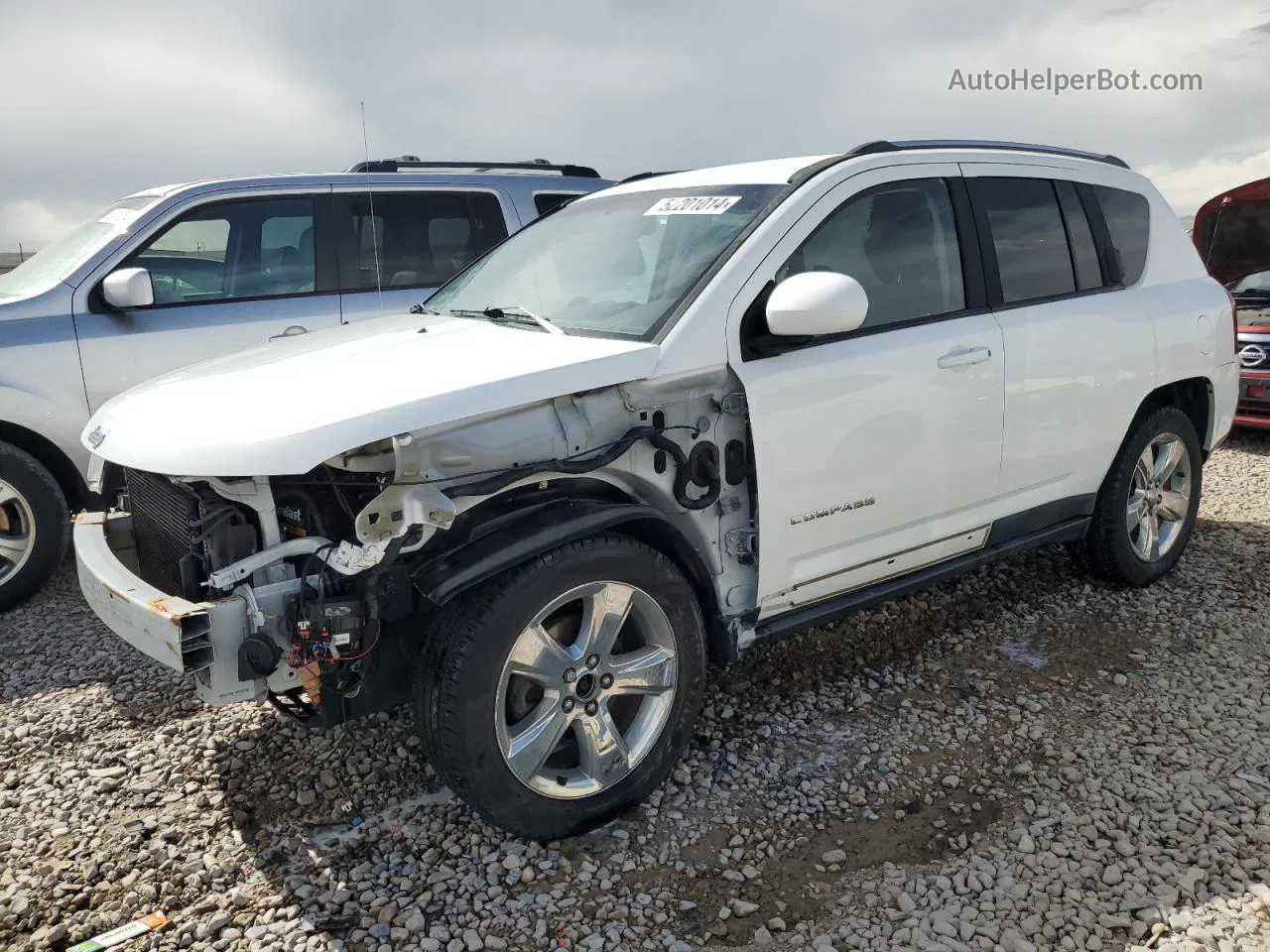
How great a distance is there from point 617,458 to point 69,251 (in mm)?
3914

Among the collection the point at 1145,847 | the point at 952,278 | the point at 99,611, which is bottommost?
the point at 1145,847

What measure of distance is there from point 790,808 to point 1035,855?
698 mm

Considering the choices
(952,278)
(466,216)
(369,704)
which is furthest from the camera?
(466,216)

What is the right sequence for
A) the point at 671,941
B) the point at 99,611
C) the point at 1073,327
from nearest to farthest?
1. the point at 671,941
2. the point at 99,611
3. the point at 1073,327

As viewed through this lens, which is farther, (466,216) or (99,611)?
(466,216)

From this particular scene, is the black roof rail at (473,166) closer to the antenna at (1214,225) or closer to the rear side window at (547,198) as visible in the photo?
the rear side window at (547,198)

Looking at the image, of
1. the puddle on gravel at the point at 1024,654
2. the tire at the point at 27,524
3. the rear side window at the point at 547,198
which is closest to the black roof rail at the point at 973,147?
the puddle on gravel at the point at 1024,654

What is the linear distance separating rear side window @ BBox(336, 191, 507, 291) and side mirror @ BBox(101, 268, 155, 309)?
1.05m

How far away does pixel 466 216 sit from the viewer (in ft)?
19.6

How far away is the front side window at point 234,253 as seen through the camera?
5047 millimetres

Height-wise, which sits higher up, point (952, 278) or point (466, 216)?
point (466, 216)

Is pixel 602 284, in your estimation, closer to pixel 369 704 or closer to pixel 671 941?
pixel 369 704

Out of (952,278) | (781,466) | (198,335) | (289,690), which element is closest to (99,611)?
(289,690)

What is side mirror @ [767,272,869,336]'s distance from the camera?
9.18ft
